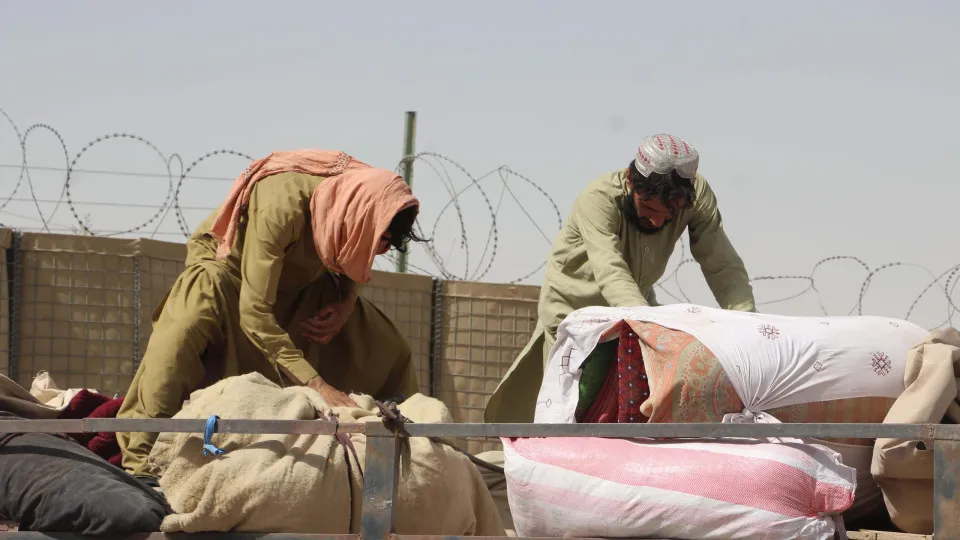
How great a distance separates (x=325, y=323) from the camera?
5.29 m

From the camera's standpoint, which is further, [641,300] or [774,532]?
[641,300]

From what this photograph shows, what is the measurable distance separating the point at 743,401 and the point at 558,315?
2.32 m

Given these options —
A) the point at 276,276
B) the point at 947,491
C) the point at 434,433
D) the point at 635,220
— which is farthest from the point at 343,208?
the point at 947,491

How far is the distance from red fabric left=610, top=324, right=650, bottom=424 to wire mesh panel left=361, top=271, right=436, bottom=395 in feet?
16.6

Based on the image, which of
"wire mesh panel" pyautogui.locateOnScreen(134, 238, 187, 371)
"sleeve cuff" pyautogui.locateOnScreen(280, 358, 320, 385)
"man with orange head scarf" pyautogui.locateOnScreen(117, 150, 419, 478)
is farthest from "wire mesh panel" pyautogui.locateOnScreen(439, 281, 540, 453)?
"sleeve cuff" pyautogui.locateOnScreen(280, 358, 320, 385)

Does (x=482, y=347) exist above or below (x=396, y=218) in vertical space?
below

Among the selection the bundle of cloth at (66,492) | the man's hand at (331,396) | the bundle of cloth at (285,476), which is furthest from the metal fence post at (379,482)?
the man's hand at (331,396)

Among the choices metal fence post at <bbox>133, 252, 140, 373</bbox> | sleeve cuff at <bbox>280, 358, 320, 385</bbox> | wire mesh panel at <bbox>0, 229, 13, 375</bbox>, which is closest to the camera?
sleeve cuff at <bbox>280, 358, 320, 385</bbox>

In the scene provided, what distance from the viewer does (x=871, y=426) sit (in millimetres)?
2908

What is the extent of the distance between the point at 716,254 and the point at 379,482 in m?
2.78

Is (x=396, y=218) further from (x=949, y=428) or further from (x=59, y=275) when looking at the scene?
(x=59, y=275)

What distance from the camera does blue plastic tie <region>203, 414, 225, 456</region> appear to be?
323 cm

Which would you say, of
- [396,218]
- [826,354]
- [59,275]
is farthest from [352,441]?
[59,275]

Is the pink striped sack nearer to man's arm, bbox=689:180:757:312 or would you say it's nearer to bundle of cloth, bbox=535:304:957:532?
bundle of cloth, bbox=535:304:957:532
